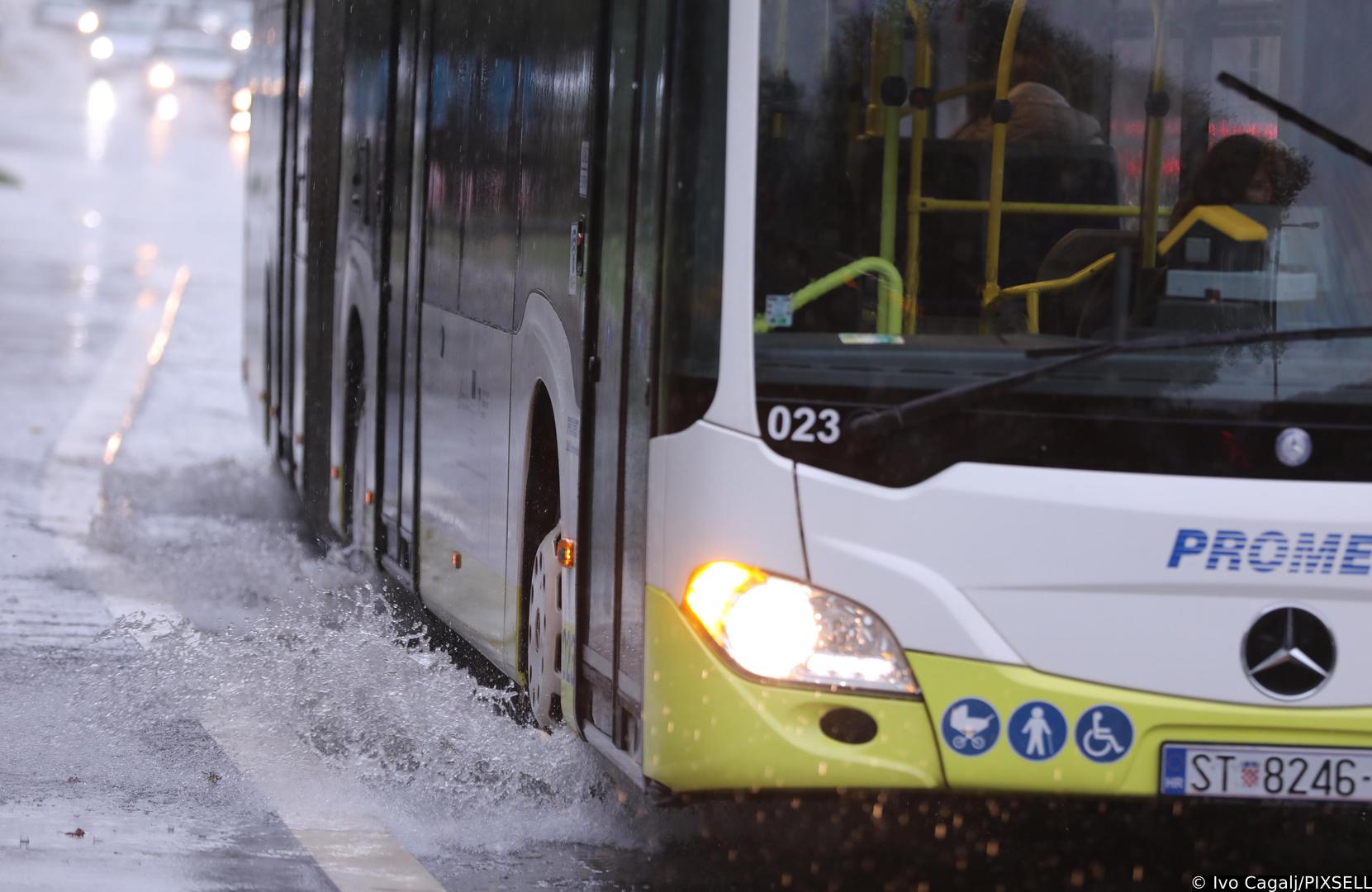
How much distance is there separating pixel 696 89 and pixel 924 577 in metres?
1.12

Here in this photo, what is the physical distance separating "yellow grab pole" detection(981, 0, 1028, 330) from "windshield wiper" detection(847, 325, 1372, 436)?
22cm

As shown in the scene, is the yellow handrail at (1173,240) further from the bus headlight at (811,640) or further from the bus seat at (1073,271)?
the bus headlight at (811,640)

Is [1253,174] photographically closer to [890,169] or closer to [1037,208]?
[1037,208]

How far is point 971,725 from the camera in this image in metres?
5.12

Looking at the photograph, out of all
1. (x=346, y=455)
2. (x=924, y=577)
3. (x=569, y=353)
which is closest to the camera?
(x=924, y=577)

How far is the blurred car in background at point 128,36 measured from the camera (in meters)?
68.1

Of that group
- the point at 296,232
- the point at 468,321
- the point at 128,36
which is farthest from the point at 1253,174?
the point at 128,36

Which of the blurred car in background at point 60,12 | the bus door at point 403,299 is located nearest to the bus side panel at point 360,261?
the bus door at point 403,299

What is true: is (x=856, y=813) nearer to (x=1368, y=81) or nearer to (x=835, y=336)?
(x=835, y=336)

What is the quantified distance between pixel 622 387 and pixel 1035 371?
1046 millimetres

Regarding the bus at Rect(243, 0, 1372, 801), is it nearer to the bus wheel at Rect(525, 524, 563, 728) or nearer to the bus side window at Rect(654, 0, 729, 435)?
the bus side window at Rect(654, 0, 729, 435)

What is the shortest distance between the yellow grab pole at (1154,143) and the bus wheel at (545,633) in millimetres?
1905

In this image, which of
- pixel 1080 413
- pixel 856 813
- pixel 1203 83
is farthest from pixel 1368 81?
pixel 856 813

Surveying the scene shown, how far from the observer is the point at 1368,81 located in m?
5.20
